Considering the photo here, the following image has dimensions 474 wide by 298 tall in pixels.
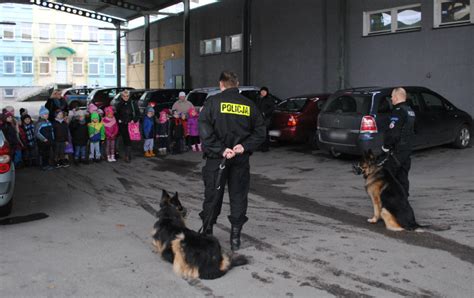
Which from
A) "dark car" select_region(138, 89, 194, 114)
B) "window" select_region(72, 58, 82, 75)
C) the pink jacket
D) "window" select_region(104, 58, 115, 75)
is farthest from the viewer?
"window" select_region(104, 58, 115, 75)

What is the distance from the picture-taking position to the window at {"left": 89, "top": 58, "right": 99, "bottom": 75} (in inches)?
2480

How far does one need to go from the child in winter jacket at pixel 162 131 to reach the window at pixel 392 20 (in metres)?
8.39

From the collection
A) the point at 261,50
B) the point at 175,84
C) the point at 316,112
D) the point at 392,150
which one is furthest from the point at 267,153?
the point at 175,84

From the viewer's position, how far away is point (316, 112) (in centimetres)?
1434

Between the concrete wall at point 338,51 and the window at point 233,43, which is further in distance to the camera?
the window at point 233,43

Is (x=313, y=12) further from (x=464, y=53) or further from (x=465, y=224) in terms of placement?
(x=465, y=224)

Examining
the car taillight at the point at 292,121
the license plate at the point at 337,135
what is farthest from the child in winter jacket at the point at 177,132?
the license plate at the point at 337,135

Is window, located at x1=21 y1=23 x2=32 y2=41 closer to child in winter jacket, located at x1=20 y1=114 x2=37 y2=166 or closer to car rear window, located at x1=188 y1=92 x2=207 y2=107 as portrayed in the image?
car rear window, located at x1=188 y1=92 x2=207 y2=107

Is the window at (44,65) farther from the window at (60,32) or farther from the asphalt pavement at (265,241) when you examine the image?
the asphalt pavement at (265,241)

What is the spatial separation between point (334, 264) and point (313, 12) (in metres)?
16.6

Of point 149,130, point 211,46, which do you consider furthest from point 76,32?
point 149,130

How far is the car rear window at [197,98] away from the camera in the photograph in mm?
16906

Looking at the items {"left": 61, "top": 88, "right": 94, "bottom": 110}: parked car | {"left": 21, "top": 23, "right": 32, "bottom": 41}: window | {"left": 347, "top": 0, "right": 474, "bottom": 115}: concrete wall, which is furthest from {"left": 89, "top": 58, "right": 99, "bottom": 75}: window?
{"left": 347, "top": 0, "right": 474, "bottom": 115}: concrete wall

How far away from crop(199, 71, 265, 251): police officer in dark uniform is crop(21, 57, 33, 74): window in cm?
5955
